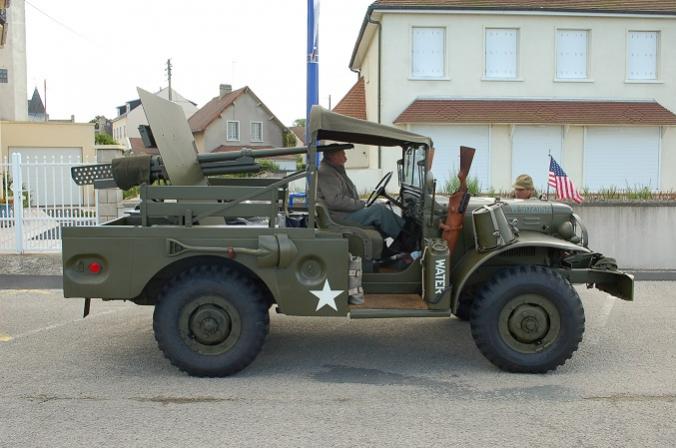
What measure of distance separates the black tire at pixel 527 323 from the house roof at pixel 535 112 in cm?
1621

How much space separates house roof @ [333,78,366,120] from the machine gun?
18.4 m

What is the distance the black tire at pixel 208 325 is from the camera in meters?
5.47

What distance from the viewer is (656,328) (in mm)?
7320

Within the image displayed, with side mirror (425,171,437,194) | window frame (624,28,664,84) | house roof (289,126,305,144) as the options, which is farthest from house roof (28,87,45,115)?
side mirror (425,171,437,194)

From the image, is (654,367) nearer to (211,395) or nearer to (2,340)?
(211,395)

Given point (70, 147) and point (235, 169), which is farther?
point (70, 147)

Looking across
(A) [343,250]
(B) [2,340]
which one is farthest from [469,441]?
(B) [2,340]

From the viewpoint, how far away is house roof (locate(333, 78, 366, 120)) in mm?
24812

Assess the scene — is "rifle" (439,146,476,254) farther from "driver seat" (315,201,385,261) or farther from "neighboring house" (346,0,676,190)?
"neighboring house" (346,0,676,190)

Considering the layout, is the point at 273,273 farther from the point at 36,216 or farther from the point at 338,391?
the point at 36,216

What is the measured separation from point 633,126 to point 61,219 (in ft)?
59.2

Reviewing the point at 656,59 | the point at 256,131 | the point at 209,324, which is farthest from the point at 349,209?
the point at 256,131

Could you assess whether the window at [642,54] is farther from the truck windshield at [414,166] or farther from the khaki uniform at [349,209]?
the khaki uniform at [349,209]

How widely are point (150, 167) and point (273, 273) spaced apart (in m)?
1.44
